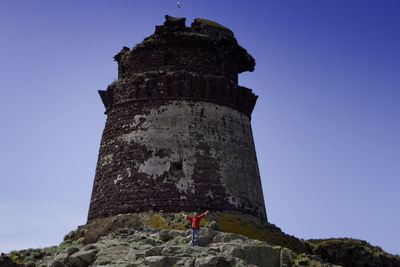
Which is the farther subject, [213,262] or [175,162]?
[175,162]

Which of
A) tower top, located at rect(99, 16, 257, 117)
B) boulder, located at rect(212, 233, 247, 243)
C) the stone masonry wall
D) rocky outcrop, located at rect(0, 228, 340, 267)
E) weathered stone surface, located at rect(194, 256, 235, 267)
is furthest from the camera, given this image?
tower top, located at rect(99, 16, 257, 117)

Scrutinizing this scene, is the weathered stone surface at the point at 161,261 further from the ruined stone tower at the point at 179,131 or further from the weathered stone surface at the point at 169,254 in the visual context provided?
the ruined stone tower at the point at 179,131

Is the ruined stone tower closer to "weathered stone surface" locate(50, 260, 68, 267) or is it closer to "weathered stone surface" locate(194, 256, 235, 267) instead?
"weathered stone surface" locate(50, 260, 68, 267)

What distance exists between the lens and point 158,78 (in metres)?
23.2

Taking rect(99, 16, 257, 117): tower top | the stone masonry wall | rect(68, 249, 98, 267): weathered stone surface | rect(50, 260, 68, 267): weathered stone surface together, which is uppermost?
rect(99, 16, 257, 117): tower top

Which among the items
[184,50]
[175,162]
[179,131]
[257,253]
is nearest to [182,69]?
[184,50]

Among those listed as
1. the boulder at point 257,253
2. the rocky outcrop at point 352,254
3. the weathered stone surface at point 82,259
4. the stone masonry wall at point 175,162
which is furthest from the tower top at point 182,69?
the weathered stone surface at point 82,259

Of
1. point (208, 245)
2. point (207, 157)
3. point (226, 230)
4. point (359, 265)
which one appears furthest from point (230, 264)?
point (359, 265)

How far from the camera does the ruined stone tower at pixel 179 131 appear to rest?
69.6 feet

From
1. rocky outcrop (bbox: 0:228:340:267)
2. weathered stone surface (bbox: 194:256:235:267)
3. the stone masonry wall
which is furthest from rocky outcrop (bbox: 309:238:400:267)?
weathered stone surface (bbox: 194:256:235:267)

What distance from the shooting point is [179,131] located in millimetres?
22234

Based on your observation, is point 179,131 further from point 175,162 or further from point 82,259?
point 82,259

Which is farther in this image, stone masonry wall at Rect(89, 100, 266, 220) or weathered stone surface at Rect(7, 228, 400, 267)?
stone masonry wall at Rect(89, 100, 266, 220)

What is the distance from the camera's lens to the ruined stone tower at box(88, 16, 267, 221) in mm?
21219
